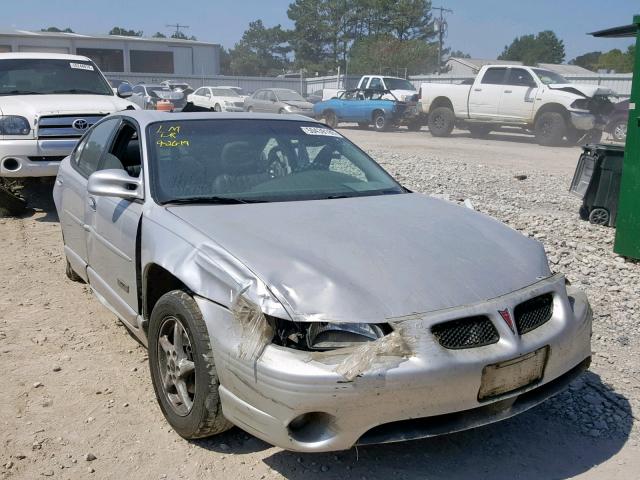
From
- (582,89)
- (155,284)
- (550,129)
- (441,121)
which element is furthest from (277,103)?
(155,284)

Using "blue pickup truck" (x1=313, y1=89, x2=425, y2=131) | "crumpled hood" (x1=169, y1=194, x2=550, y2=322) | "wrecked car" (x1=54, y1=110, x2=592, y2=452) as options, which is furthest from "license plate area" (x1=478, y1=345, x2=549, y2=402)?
"blue pickup truck" (x1=313, y1=89, x2=425, y2=131)

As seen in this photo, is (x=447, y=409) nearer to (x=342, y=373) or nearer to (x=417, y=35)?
(x=342, y=373)

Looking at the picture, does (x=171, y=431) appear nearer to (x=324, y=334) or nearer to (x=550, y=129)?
(x=324, y=334)

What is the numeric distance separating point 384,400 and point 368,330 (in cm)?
29

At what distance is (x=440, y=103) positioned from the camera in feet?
70.9

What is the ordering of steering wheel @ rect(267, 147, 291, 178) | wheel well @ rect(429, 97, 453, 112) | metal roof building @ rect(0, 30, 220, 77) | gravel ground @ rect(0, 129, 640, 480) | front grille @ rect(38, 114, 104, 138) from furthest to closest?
metal roof building @ rect(0, 30, 220, 77)
wheel well @ rect(429, 97, 453, 112)
front grille @ rect(38, 114, 104, 138)
steering wheel @ rect(267, 147, 291, 178)
gravel ground @ rect(0, 129, 640, 480)

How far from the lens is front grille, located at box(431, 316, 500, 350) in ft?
9.09

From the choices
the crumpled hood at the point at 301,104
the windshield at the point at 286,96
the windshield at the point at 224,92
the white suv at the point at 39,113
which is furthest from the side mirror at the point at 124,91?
the windshield at the point at 224,92

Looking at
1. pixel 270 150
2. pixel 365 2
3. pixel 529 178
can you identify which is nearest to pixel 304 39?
pixel 365 2

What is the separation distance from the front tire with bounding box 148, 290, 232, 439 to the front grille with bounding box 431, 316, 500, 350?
0.99 metres

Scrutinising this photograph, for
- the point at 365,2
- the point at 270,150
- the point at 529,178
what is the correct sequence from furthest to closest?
the point at 365,2
the point at 529,178
the point at 270,150

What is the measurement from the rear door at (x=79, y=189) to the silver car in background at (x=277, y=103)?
65.6 ft

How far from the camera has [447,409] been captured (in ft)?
9.01

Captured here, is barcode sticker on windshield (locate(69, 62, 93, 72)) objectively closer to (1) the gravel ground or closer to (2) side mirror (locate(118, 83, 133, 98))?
(2) side mirror (locate(118, 83, 133, 98))
